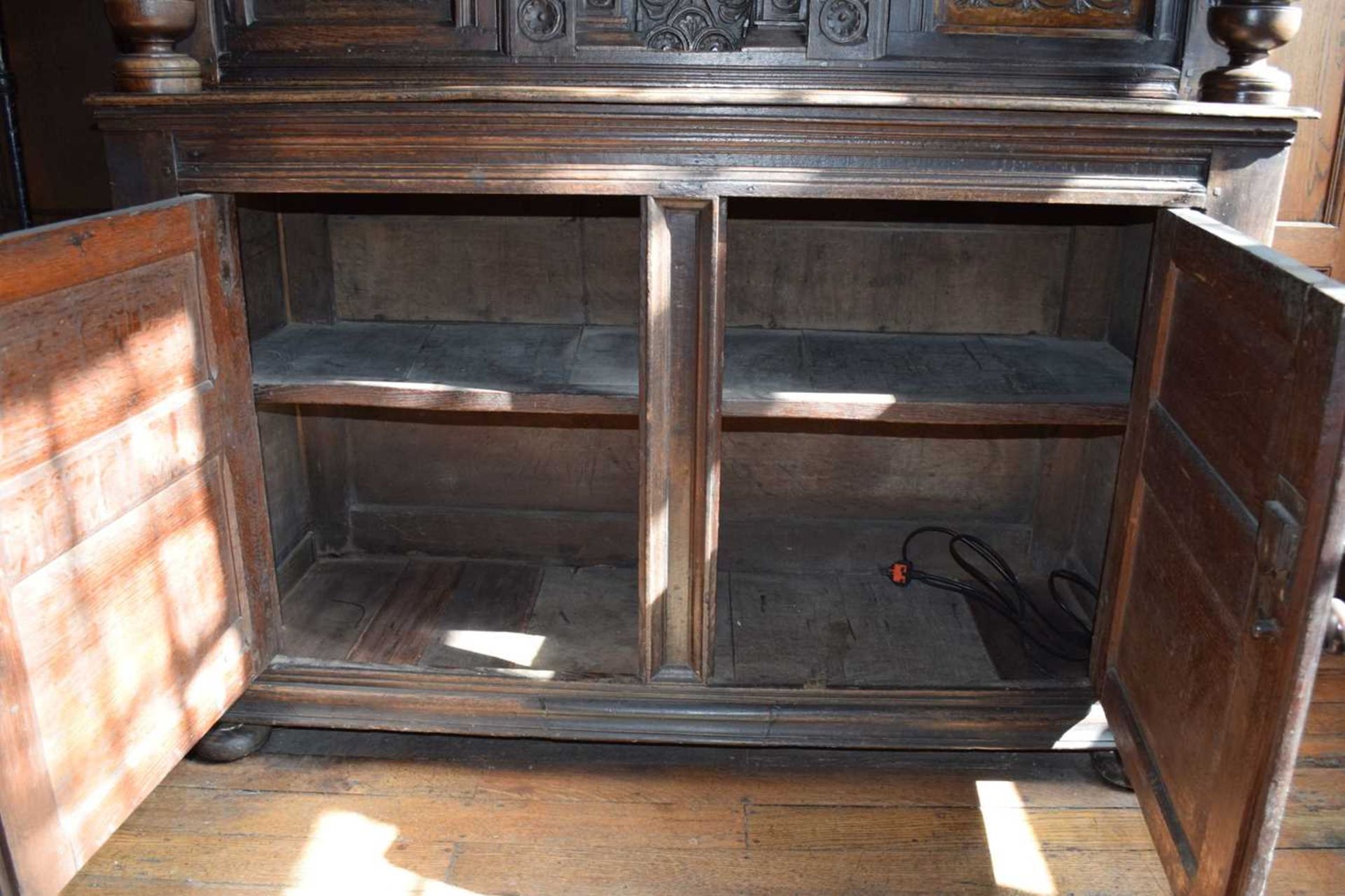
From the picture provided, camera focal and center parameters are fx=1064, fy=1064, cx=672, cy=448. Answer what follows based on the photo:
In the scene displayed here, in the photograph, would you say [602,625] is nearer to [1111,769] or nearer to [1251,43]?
[1111,769]

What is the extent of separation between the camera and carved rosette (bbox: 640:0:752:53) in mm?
1668

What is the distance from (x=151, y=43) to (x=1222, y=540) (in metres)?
1.61

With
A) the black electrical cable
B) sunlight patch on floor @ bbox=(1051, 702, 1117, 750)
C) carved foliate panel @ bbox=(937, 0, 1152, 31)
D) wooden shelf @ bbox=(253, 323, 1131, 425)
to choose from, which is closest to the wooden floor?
sunlight patch on floor @ bbox=(1051, 702, 1117, 750)

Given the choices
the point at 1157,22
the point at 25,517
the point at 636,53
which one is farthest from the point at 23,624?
the point at 1157,22

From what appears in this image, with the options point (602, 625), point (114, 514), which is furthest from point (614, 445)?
point (114, 514)

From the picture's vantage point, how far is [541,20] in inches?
65.6

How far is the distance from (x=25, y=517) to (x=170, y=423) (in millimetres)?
318

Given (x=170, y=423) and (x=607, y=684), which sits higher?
(x=170, y=423)

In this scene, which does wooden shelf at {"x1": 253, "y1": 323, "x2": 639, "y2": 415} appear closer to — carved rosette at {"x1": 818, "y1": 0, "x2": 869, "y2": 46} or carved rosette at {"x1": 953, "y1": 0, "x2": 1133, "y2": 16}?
carved rosette at {"x1": 818, "y1": 0, "x2": 869, "y2": 46}

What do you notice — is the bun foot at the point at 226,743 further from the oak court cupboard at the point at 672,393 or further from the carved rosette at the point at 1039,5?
the carved rosette at the point at 1039,5

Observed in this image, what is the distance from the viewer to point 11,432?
1.18 metres

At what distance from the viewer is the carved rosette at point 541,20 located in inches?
65.4

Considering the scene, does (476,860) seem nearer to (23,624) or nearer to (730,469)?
(23,624)

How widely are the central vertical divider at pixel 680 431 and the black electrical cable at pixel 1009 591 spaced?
2.11 feet
